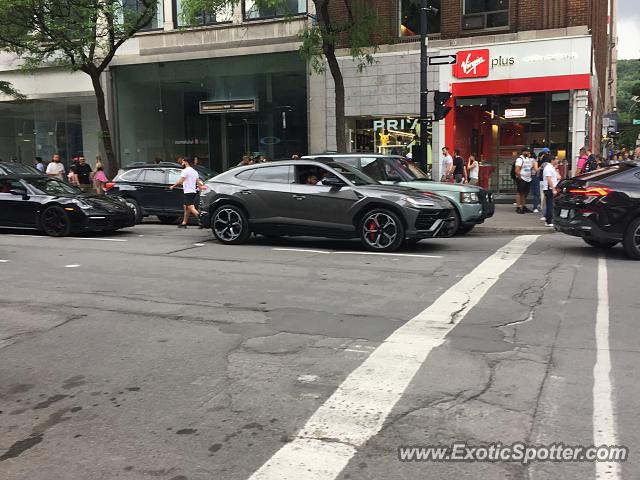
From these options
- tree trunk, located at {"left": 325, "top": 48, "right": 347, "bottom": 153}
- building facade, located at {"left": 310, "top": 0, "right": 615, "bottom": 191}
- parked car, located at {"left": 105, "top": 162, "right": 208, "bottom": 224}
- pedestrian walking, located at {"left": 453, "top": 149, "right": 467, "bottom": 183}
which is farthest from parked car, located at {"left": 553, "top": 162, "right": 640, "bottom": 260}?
building facade, located at {"left": 310, "top": 0, "right": 615, "bottom": 191}

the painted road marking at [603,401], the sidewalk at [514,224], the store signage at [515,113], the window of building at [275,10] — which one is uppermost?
the window of building at [275,10]

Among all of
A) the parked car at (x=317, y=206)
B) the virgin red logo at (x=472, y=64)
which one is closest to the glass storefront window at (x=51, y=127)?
the virgin red logo at (x=472, y=64)

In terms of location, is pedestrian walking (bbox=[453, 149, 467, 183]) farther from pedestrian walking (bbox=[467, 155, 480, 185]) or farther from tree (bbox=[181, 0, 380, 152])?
tree (bbox=[181, 0, 380, 152])

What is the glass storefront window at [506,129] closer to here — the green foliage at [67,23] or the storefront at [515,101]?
the storefront at [515,101]

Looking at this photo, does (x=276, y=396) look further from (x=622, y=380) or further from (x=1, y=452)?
(x=622, y=380)

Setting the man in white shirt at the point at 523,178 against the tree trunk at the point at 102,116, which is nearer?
the man in white shirt at the point at 523,178

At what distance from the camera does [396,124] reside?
22.1 meters

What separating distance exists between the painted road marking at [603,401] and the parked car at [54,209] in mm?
10437

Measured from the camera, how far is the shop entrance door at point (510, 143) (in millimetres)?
20547

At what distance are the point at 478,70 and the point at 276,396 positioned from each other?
18.4 meters

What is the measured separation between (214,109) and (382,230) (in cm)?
1579

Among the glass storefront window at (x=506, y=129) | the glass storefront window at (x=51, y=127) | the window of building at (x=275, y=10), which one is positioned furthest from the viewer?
the glass storefront window at (x=51, y=127)

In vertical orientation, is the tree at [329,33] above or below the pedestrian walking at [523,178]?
above

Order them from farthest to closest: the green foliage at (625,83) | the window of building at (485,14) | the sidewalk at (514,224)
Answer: the green foliage at (625,83)
the window of building at (485,14)
the sidewalk at (514,224)
